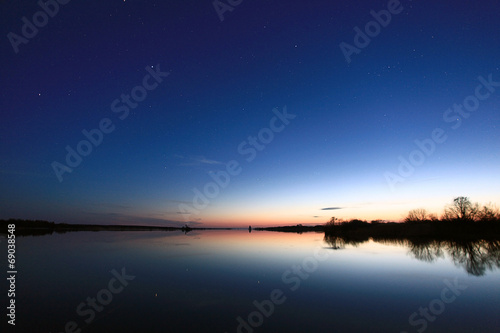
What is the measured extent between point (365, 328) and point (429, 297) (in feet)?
21.1

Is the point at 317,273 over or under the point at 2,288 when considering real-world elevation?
under

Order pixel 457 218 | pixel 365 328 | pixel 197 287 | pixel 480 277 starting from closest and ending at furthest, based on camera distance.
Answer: pixel 365 328 < pixel 197 287 < pixel 480 277 < pixel 457 218

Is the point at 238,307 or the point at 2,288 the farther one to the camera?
the point at 2,288

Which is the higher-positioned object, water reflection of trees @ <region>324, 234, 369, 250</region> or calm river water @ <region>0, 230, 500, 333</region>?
calm river water @ <region>0, 230, 500, 333</region>

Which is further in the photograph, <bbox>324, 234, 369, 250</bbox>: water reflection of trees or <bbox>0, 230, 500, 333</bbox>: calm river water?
<bbox>324, 234, 369, 250</bbox>: water reflection of trees

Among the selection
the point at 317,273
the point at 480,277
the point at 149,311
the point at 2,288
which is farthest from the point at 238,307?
the point at 480,277

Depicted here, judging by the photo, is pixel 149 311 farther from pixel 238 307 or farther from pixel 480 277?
pixel 480 277

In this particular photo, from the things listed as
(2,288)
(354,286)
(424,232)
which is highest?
(2,288)

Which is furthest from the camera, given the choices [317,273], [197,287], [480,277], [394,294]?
[317,273]

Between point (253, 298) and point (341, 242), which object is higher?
point (253, 298)

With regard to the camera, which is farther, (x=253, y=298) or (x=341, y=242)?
(x=341, y=242)

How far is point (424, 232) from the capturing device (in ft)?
200

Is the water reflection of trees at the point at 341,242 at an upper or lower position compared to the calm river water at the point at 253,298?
lower

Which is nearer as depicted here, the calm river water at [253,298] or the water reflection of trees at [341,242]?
the calm river water at [253,298]
